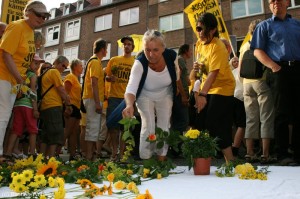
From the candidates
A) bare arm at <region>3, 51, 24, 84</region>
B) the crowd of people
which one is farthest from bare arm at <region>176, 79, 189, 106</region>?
bare arm at <region>3, 51, 24, 84</region>

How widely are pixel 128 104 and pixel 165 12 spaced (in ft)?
62.0

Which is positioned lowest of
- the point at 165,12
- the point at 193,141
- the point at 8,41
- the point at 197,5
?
the point at 193,141

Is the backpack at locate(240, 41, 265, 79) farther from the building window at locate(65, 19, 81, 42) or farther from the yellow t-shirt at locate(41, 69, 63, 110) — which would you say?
A: the building window at locate(65, 19, 81, 42)

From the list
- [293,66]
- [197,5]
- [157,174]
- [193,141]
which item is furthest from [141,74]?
[197,5]

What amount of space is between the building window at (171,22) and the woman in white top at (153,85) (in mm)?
17387

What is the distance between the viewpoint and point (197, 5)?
629cm

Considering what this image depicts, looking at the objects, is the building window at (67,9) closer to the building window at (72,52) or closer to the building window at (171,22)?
the building window at (72,52)

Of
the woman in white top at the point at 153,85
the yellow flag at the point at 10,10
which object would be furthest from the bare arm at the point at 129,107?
the yellow flag at the point at 10,10

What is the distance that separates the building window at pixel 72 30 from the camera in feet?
86.6

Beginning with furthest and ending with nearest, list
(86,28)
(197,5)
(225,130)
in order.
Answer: (86,28) < (197,5) < (225,130)

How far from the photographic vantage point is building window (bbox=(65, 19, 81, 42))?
86.6 feet

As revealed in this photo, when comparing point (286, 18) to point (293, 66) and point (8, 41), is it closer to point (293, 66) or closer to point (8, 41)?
point (293, 66)

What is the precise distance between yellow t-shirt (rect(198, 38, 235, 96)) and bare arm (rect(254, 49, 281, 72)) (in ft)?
1.80

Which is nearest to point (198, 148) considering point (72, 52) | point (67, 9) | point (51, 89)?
point (51, 89)
